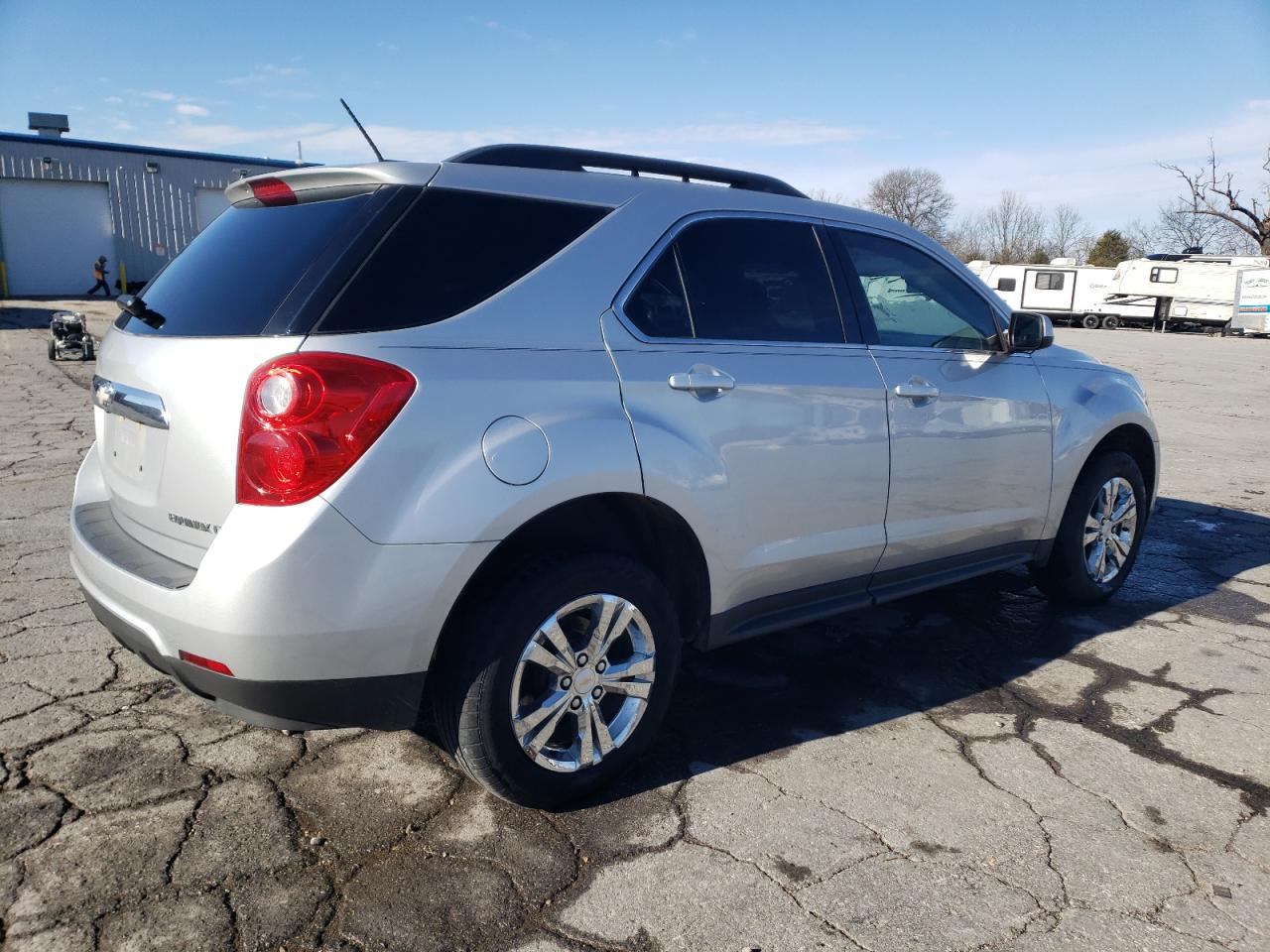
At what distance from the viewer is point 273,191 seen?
2920 millimetres

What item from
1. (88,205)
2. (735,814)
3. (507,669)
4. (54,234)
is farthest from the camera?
(88,205)

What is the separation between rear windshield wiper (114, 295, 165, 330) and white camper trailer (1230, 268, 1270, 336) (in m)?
40.0

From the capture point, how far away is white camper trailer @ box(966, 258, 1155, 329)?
39.6 meters

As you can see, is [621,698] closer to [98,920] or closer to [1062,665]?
[98,920]

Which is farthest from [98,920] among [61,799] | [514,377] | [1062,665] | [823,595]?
[1062,665]

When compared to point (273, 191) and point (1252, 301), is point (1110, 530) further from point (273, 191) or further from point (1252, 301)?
point (1252, 301)

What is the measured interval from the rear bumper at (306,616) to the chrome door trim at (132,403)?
0.43 metres

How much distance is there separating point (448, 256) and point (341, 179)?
1.35ft

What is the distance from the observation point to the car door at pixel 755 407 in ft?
9.66

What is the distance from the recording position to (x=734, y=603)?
325 centimetres

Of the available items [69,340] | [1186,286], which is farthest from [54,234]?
[1186,286]

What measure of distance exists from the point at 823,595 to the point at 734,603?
48cm

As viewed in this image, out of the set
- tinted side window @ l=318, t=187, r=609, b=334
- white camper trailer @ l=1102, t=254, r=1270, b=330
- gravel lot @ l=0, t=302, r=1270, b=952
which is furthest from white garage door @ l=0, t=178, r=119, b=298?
white camper trailer @ l=1102, t=254, r=1270, b=330

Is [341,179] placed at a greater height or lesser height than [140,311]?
greater
